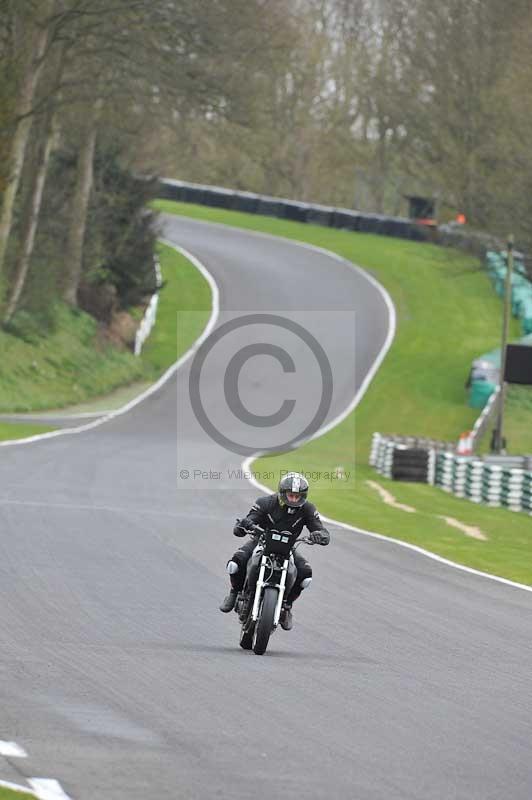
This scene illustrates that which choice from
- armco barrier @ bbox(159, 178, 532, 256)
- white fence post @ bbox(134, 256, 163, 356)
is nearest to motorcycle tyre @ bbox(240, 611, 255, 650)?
white fence post @ bbox(134, 256, 163, 356)

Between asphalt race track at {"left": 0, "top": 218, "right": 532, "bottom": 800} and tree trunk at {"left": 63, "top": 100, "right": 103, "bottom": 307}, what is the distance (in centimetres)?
2697

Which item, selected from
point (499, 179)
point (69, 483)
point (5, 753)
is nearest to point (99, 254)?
point (499, 179)

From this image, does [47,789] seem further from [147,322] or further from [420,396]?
[147,322]

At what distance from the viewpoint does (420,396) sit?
49.8 meters

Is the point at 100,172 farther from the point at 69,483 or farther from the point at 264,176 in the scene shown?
the point at 264,176

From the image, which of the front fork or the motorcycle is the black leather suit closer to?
the motorcycle

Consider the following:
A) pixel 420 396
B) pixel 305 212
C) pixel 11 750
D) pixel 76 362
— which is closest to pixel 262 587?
pixel 11 750

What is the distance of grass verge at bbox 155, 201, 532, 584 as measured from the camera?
22719 mm

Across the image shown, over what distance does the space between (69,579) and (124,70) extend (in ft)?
83.0

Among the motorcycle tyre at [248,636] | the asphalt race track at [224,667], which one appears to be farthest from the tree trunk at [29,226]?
the motorcycle tyre at [248,636]

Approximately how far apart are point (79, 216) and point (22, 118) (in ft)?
40.8

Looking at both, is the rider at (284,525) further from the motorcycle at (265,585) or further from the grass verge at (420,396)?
the grass verge at (420,396)

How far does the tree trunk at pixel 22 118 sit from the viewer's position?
38.7 m

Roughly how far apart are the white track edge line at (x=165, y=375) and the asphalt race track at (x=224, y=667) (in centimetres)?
802
